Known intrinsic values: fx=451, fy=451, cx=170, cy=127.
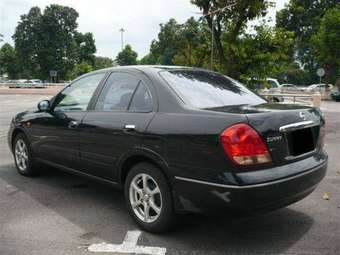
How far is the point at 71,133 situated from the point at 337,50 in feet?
120

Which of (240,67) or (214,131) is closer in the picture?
(214,131)

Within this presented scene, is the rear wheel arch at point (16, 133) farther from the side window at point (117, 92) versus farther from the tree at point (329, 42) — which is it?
the tree at point (329, 42)

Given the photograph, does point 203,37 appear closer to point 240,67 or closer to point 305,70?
point 240,67

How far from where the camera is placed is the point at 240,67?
16734 mm

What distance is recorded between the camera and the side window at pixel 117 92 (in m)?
4.54

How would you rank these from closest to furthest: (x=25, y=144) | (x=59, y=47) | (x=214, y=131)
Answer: (x=214, y=131) < (x=25, y=144) < (x=59, y=47)

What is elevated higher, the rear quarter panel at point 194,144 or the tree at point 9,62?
the tree at point 9,62

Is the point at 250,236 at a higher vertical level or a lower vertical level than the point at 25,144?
lower

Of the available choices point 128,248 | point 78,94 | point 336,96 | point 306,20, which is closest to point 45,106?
point 78,94

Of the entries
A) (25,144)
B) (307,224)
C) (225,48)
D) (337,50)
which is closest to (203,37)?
(225,48)

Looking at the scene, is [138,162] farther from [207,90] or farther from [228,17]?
[228,17]

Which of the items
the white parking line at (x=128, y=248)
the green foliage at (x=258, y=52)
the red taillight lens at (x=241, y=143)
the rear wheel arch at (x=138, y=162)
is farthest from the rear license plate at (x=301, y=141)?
the green foliage at (x=258, y=52)

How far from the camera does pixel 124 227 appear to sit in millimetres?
4340

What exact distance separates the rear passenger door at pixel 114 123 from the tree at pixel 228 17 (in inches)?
482
